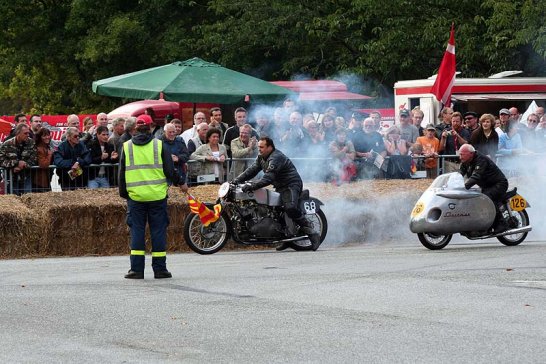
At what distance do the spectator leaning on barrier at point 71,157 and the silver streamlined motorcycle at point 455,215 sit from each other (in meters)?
4.97

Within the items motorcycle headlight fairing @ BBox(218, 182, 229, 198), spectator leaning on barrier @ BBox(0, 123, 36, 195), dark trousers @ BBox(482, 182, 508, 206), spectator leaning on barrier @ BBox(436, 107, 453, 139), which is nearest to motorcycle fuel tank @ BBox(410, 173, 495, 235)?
dark trousers @ BBox(482, 182, 508, 206)

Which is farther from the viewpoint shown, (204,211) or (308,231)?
(308,231)

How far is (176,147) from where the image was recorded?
1930cm

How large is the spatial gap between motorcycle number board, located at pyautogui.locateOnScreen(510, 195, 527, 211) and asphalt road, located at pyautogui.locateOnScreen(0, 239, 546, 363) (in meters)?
2.07

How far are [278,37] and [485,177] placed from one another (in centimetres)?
2251

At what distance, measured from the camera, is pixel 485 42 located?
3750 centimetres

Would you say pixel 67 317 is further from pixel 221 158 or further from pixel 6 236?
pixel 221 158

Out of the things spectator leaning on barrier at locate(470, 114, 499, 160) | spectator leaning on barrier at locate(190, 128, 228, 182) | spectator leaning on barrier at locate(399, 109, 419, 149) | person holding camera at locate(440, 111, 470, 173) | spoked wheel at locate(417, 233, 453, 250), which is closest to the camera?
spoked wheel at locate(417, 233, 453, 250)

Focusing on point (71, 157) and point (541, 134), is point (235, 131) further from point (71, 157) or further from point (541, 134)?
point (541, 134)

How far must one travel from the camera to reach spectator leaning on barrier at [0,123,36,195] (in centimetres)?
1883

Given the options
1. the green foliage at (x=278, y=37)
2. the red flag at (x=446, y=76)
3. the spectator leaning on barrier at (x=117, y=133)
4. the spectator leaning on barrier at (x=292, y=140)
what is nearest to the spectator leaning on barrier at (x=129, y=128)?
the spectator leaning on barrier at (x=117, y=133)

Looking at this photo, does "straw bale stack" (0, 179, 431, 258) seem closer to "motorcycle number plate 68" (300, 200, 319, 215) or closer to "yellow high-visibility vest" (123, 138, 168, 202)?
"motorcycle number plate 68" (300, 200, 319, 215)

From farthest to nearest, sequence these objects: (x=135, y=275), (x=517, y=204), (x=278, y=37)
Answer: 1. (x=278, y=37)
2. (x=517, y=204)
3. (x=135, y=275)

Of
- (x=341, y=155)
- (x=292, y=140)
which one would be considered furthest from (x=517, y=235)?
(x=292, y=140)
